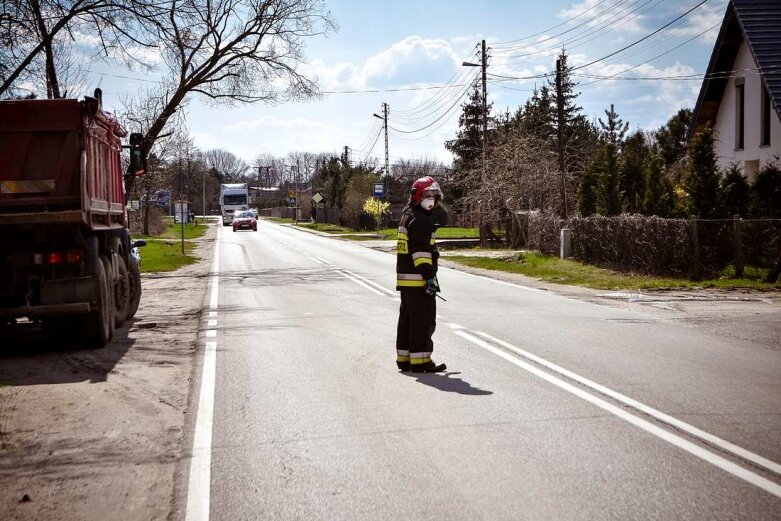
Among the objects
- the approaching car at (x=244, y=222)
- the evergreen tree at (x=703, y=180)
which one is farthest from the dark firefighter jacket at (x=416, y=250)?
the approaching car at (x=244, y=222)

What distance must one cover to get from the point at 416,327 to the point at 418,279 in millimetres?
491

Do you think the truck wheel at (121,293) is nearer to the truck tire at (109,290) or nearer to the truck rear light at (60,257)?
the truck tire at (109,290)

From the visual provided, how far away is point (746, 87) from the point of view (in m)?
28.1

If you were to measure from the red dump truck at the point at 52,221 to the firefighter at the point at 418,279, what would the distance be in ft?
13.5

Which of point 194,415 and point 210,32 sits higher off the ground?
point 210,32

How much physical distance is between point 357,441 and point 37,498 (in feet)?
6.85

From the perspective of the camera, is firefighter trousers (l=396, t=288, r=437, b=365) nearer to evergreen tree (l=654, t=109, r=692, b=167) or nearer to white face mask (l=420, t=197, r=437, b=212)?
white face mask (l=420, t=197, r=437, b=212)

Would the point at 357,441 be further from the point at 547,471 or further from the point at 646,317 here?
the point at 646,317

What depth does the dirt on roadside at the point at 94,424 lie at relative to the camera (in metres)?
4.80

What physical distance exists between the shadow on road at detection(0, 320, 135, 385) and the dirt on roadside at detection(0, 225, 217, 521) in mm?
14

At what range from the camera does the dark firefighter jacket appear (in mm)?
8297

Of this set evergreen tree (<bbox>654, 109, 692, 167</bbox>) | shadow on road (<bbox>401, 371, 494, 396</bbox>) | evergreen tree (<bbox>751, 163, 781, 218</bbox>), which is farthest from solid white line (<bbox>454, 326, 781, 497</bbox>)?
evergreen tree (<bbox>654, 109, 692, 167</bbox>)

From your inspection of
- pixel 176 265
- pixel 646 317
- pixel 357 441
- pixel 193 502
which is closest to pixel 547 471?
pixel 357 441

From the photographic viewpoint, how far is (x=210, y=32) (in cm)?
2694
